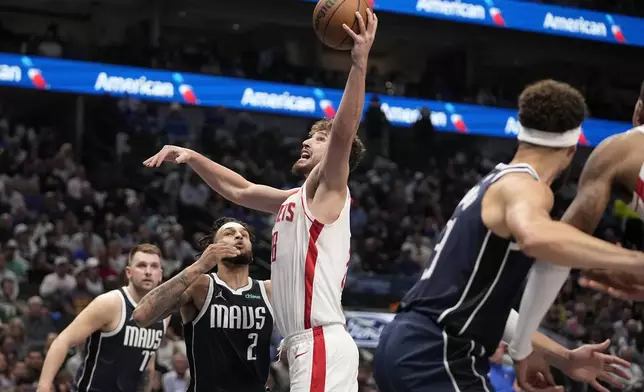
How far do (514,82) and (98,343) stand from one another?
21.2m

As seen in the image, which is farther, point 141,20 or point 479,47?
point 479,47

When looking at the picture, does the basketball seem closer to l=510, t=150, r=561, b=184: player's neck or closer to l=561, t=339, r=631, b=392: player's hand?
l=510, t=150, r=561, b=184: player's neck

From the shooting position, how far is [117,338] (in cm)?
689

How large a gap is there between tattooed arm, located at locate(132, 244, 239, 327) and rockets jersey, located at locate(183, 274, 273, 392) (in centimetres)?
21

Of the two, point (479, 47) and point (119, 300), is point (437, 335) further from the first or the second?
point (479, 47)

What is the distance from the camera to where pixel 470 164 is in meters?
21.4

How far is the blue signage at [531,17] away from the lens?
798 inches

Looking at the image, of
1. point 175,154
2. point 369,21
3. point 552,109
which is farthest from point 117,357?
point 552,109

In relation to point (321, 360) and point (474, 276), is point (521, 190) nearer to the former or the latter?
point (474, 276)

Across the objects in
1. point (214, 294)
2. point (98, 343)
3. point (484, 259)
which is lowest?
point (98, 343)

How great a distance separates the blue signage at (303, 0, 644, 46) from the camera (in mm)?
20266

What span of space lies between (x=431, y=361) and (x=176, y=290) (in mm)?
2380

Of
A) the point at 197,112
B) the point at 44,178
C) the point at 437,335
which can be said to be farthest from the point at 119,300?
the point at 197,112

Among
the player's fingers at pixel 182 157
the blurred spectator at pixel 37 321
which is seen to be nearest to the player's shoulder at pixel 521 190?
the player's fingers at pixel 182 157
